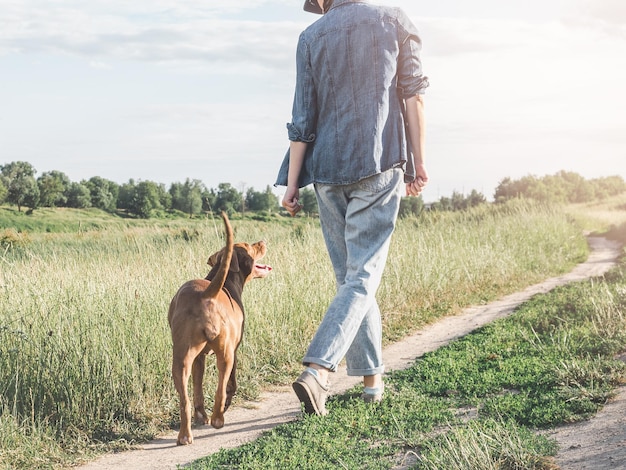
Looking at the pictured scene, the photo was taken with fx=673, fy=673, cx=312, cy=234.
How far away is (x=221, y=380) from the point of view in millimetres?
4152

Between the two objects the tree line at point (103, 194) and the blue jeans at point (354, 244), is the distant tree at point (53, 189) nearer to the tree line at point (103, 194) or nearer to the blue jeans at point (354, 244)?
the tree line at point (103, 194)

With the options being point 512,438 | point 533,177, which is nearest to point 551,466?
point 512,438

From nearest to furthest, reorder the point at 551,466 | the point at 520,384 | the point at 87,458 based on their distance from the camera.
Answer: the point at 551,466 < the point at 87,458 < the point at 520,384

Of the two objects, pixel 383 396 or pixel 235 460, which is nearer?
pixel 235 460

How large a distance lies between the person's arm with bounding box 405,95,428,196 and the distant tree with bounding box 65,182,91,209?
23853 millimetres

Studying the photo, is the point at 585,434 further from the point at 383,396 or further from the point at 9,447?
the point at 9,447

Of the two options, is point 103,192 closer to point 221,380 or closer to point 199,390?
point 199,390

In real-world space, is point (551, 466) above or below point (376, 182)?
below

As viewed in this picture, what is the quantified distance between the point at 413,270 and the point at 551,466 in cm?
650

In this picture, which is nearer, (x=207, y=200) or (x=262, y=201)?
(x=207, y=200)

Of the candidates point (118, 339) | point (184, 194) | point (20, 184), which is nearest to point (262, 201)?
Result: point (184, 194)

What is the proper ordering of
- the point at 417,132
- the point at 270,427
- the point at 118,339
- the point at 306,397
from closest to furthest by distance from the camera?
the point at 306,397, the point at 417,132, the point at 270,427, the point at 118,339

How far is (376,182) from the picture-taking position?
14.1 feet

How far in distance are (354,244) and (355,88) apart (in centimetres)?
100
